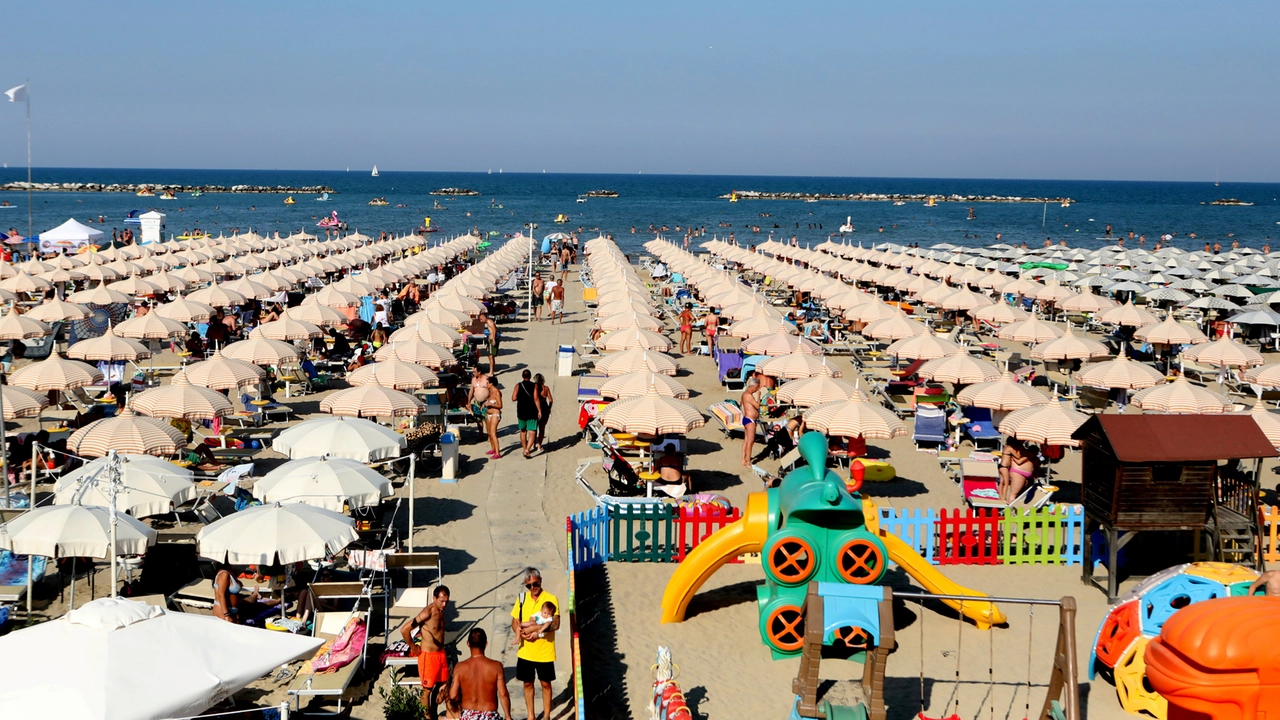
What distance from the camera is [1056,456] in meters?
13.8

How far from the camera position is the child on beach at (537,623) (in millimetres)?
7793

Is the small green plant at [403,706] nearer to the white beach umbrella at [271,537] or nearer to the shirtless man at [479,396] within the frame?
the white beach umbrella at [271,537]

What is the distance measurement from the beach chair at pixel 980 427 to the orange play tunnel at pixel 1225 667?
41.2ft

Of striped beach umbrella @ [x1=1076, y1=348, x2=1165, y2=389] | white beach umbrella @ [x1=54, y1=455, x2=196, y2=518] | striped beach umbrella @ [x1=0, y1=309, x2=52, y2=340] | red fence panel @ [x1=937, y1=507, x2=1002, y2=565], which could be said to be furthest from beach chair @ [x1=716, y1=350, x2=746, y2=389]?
striped beach umbrella @ [x1=0, y1=309, x2=52, y2=340]

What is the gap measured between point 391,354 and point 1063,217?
11115 centimetres

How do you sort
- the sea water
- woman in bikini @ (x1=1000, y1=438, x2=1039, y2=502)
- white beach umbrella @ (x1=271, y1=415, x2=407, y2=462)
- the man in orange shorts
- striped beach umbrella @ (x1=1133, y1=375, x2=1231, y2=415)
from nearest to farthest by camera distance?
the man in orange shorts
white beach umbrella @ (x1=271, y1=415, x2=407, y2=462)
woman in bikini @ (x1=1000, y1=438, x2=1039, y2=502)
striped beach umbrella @ (x1=1133, y1=375, x2=1231, y2=415)
the sea water

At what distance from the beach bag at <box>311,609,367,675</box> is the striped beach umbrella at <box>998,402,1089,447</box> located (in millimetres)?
8041

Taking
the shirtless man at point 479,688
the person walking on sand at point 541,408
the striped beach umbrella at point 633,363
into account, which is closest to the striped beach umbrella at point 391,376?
the person walking on sand at point 541,408

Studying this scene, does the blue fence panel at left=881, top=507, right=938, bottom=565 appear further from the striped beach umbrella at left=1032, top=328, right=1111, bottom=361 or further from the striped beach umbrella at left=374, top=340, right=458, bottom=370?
the striped beach umbrella at left=1032, top=328, right=1111, bottom=361

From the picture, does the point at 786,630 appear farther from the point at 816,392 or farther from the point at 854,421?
the point at 816,392

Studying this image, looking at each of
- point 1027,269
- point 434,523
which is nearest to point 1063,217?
point 1027,269

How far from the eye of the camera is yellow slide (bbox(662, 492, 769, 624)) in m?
9.18

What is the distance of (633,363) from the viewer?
1680 cm

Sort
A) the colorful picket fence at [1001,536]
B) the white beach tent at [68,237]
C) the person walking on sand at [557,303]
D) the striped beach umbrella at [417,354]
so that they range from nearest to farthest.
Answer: the colorful picket fence at [1001,536], the striped beach umbrella at [417,354], the person walking on sand at [557,303], the white beach tent at [68,237]
